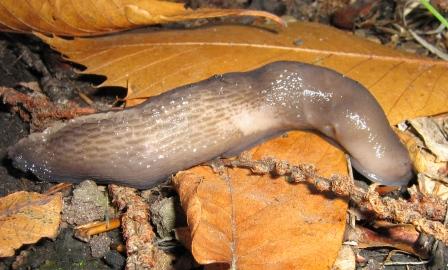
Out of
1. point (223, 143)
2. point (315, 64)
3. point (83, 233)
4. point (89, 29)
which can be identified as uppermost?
point (89, 29)

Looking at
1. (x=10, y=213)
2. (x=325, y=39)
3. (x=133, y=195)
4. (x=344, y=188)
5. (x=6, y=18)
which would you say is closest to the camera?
(x=344, y=188)

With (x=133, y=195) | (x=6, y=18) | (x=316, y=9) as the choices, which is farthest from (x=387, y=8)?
(x=6, y=18)

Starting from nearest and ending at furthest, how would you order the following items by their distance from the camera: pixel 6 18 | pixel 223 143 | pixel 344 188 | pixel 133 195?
pixel 344 188 → pixel 133 195 → pixel 223 143 → pixel 6 18

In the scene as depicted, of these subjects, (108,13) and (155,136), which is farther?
(108,13)

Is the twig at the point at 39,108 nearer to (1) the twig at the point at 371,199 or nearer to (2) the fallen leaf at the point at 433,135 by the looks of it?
(1) the twig at the point at 371,199

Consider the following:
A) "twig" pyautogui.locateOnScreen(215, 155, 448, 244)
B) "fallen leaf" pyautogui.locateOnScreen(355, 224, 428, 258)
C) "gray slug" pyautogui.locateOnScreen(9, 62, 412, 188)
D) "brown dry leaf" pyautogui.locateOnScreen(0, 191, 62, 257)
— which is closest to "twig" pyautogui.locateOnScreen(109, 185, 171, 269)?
"gray slug" pyautogui.locateOnScreen(9, 62, 412, 188)

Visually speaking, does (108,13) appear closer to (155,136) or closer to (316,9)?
(155,136)

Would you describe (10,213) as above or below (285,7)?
below
